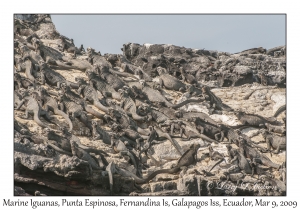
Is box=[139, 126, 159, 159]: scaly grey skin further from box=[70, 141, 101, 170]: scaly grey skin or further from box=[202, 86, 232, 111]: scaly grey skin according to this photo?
box=[202, 86, 232, 111]: scaly grey skin

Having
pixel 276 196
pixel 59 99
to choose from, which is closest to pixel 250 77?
pixel 59 99

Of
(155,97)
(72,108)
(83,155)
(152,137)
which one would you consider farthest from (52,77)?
(83,155)

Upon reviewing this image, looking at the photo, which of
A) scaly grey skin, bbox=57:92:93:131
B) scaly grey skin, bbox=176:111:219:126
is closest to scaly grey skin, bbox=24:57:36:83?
scaly grey skin, bbox=57:92:93:131

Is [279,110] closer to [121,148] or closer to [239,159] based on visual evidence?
[239,159]

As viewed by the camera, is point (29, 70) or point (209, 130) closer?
point (209, 130)

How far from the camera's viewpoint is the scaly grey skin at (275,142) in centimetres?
3962

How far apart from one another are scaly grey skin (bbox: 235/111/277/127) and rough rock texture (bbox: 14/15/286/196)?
0.21m

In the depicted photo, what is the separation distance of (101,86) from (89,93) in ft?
4.46

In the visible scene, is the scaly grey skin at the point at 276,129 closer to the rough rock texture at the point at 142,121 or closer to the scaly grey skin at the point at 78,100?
the rough rock texture at the point at 142,121

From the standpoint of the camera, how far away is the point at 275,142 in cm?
3981

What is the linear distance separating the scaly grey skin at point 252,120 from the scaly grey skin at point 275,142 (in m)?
1.52

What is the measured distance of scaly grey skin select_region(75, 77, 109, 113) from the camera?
42.2 meters

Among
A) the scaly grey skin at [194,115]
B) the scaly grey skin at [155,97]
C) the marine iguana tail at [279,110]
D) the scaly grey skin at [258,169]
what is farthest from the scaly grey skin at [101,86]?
the scaly grey skin at [258,169]
